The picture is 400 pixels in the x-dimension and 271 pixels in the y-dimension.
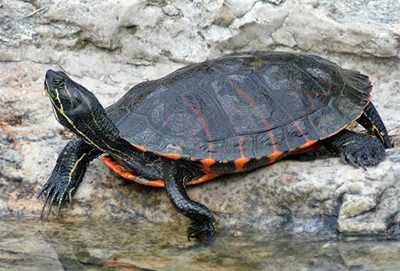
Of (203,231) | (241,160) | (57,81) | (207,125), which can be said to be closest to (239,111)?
(207,125)

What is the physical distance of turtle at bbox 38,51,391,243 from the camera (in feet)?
15.2

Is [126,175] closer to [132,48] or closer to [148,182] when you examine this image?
[148,182]

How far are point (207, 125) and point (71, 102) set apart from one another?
1.20 metres

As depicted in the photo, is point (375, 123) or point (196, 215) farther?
point (375, 123)

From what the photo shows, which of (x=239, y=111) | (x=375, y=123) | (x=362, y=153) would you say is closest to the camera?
(x=362, y=153)

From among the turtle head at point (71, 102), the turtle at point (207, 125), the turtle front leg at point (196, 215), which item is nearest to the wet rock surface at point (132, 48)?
the turtle at point (207, 125)

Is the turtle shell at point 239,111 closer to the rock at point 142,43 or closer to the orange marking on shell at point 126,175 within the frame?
the orange marking on shell at point 126,175

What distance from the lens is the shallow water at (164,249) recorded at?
4.02m

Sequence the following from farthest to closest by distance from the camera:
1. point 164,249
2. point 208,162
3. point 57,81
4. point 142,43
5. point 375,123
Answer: point 142,43
point 375,123
point 208,162
point 57,81
point 164,249

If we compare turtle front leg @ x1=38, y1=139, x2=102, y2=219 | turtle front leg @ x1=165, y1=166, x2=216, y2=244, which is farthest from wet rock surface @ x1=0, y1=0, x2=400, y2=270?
turtle front leg @ x1=165, y1=166, x2=216, y2=244

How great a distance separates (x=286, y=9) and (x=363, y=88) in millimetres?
1745

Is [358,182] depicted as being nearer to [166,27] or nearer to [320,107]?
[320,107]

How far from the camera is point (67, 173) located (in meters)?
5.01

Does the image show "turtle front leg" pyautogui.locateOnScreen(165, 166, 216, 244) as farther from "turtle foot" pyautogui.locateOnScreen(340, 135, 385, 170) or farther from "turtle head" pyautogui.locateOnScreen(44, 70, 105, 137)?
"turtle foot" pyautogui.locateOnScreen(340, 135, 385, 170)
